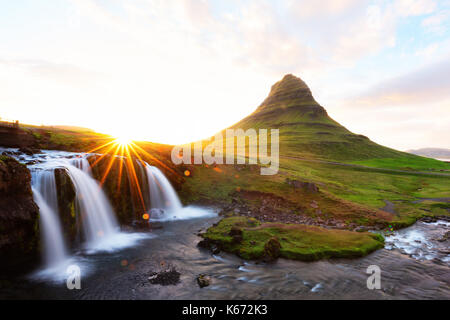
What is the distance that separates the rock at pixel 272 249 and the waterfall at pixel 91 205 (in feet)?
53.2

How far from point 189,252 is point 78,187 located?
1374 centimetres

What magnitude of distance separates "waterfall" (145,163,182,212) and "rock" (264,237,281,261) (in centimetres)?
1745

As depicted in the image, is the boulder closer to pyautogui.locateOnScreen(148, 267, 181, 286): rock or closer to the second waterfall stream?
pyautogui.locateOnScreen(148, 267, 181, 286): rock

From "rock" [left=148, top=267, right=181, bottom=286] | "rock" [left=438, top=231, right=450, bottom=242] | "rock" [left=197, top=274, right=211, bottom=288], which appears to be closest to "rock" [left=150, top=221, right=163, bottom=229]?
Result: "rock" [left=148, top=267, right=181, bottom=286]

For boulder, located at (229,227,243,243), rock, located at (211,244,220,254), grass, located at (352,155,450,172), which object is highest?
grass, located at (352,155,450,172)

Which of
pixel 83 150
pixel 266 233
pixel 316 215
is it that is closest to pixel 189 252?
pixel 266 233

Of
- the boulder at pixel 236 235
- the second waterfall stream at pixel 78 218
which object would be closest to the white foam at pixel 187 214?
the second waterfall stream at pixel 78 218

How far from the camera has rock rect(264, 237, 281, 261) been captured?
17498 millimetres

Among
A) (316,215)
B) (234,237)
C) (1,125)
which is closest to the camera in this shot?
(234,237)

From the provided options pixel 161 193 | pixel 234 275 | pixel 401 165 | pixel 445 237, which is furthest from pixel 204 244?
pixel 401 165

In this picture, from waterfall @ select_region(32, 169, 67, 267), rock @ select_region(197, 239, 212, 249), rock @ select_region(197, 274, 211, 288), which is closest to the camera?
rock @ select_region(197, 274, 211, 288)

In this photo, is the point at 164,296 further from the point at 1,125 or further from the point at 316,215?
the point at 1,125

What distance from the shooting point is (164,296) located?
12.8m

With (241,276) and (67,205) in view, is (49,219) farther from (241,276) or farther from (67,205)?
(241,276)
